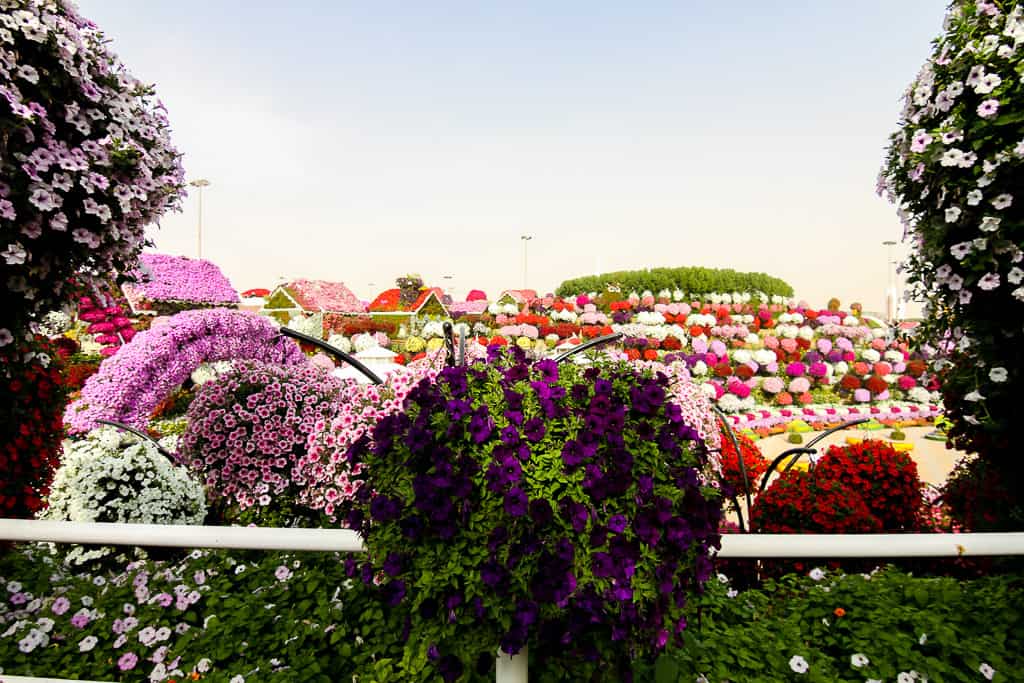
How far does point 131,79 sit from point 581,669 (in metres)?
3.65

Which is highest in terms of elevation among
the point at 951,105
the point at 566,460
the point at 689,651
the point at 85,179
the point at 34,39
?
the point at 34,39

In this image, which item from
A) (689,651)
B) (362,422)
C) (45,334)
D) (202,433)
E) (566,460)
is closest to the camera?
(566,460)

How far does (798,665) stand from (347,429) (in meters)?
2.69

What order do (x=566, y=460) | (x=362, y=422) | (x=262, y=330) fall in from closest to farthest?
(x=566, y=460)
(x=362, y=422)
(x=262, y=330)

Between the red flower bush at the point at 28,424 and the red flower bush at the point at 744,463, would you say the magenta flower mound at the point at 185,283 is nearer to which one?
the red flower bush at the point at 28,424

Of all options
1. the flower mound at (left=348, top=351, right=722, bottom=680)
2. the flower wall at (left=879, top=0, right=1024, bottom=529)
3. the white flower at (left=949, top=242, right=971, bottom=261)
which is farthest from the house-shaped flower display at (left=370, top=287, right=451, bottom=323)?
the flower mound at (left=348, top=351, right=722, bottom=680)

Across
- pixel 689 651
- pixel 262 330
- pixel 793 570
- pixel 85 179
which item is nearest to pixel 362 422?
pixel 85 179

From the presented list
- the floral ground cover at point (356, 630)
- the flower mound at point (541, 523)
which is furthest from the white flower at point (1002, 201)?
the flower mound at point (541, 523)

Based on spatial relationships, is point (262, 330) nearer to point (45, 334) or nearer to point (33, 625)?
point (45, 334)

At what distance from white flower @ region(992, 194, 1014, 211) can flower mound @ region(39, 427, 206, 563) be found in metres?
5.43

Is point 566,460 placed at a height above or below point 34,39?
below

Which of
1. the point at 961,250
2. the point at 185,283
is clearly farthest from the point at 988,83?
the point at 185,283

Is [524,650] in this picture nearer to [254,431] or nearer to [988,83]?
[988,83]

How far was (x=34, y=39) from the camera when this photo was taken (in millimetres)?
2695
